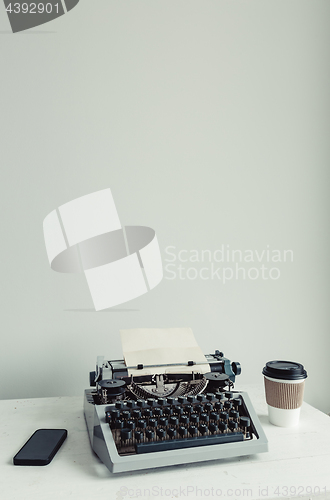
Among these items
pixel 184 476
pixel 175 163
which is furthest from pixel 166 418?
pixel 175 163

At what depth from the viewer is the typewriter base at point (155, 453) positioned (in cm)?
80

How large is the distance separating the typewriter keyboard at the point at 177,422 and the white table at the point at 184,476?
48mm

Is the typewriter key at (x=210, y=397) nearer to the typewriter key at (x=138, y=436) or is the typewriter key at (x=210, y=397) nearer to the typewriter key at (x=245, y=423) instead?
the typewriter key at (x=245, y=423)

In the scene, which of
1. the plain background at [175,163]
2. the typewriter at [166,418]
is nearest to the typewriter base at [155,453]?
the typewriter at [166,418]

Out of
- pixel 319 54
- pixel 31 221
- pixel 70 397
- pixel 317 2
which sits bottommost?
pixel 70 397

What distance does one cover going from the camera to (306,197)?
1.52m

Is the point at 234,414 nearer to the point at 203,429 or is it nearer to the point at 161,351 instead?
the point at 203,429

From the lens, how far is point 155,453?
2.69 feet

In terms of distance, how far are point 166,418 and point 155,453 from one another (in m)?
0.08

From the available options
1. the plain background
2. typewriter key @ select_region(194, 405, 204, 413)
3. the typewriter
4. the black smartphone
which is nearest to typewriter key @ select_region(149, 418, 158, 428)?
the typewriter

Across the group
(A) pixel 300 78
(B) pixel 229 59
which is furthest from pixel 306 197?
(B) pixel 229 59

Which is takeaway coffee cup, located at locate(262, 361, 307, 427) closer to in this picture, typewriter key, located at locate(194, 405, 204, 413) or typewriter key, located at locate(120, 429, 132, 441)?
typewriter key, located at locate(194, 405, 204, 413)

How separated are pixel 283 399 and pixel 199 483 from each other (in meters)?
0.35

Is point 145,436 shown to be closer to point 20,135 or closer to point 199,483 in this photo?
point 199,483
